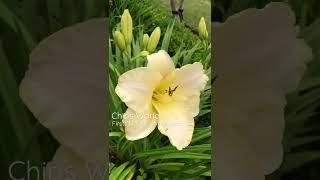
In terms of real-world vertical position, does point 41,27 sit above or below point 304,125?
above

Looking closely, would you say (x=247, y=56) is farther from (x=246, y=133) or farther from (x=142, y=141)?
(x=142, y=141)

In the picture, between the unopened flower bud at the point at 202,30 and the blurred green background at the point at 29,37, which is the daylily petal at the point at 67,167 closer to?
the blurred green background at the point at 29,37

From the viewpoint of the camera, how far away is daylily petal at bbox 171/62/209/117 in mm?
1391

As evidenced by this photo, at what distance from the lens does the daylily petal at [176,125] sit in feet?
4.57

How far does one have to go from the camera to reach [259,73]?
1.44 m

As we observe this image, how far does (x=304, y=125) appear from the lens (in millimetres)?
1505

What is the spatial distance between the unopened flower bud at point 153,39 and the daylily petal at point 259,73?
0.16 m

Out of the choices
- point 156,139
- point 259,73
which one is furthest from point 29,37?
point 259,73

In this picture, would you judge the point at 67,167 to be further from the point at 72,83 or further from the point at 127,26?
the point at 127,26

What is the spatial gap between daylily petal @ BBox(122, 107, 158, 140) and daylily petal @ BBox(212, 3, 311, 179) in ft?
0.56

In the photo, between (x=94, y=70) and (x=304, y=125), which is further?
(x=304, y=125)

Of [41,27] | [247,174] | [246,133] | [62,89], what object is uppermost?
[41,27]

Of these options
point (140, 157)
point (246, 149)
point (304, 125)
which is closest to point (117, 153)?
point (140, 157)

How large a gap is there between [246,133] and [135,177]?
31 centimetres
